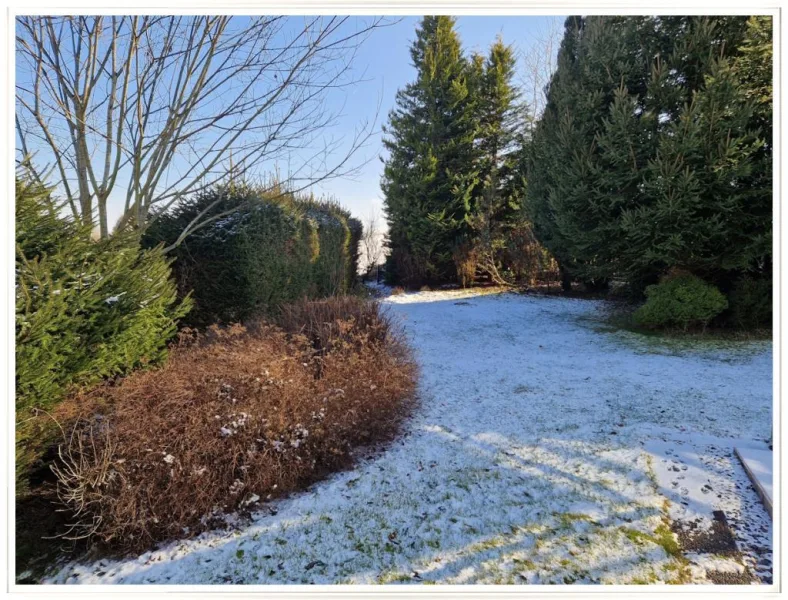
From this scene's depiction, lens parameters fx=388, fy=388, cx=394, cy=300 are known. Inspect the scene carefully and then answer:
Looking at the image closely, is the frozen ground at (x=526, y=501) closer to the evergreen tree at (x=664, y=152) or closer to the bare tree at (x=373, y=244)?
the evergreen tree at (x=664, y=152)

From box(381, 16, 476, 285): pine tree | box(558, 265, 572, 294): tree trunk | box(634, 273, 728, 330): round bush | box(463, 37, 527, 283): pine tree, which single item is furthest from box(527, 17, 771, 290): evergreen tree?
box(381, 16, 476, 285): pine tree

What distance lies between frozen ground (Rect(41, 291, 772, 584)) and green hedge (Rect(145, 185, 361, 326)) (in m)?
3.13

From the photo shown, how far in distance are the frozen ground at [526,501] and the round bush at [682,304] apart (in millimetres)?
2313

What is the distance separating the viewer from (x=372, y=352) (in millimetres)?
4148

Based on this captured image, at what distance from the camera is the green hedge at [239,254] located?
5.57m

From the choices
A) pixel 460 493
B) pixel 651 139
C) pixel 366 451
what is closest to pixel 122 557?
pixel 366 451

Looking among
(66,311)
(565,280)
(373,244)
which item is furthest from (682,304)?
(373,244)

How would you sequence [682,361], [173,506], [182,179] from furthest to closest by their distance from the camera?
1. [682,361]
2. [182,179]
3. [173,506]

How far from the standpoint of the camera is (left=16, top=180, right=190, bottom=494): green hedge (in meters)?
2.10

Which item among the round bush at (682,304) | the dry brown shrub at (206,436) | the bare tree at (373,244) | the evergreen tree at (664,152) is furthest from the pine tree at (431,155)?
the dry brown shrub at (206,436)

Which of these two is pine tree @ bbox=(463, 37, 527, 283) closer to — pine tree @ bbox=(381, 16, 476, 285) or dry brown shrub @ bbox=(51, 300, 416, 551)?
pine tree @ bbox=(381, 16, 476, 285)

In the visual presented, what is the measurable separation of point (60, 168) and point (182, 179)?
91cm

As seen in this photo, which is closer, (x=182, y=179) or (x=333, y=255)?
(x=182, y=179)

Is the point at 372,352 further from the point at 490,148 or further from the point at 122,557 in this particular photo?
the point at 490,148
